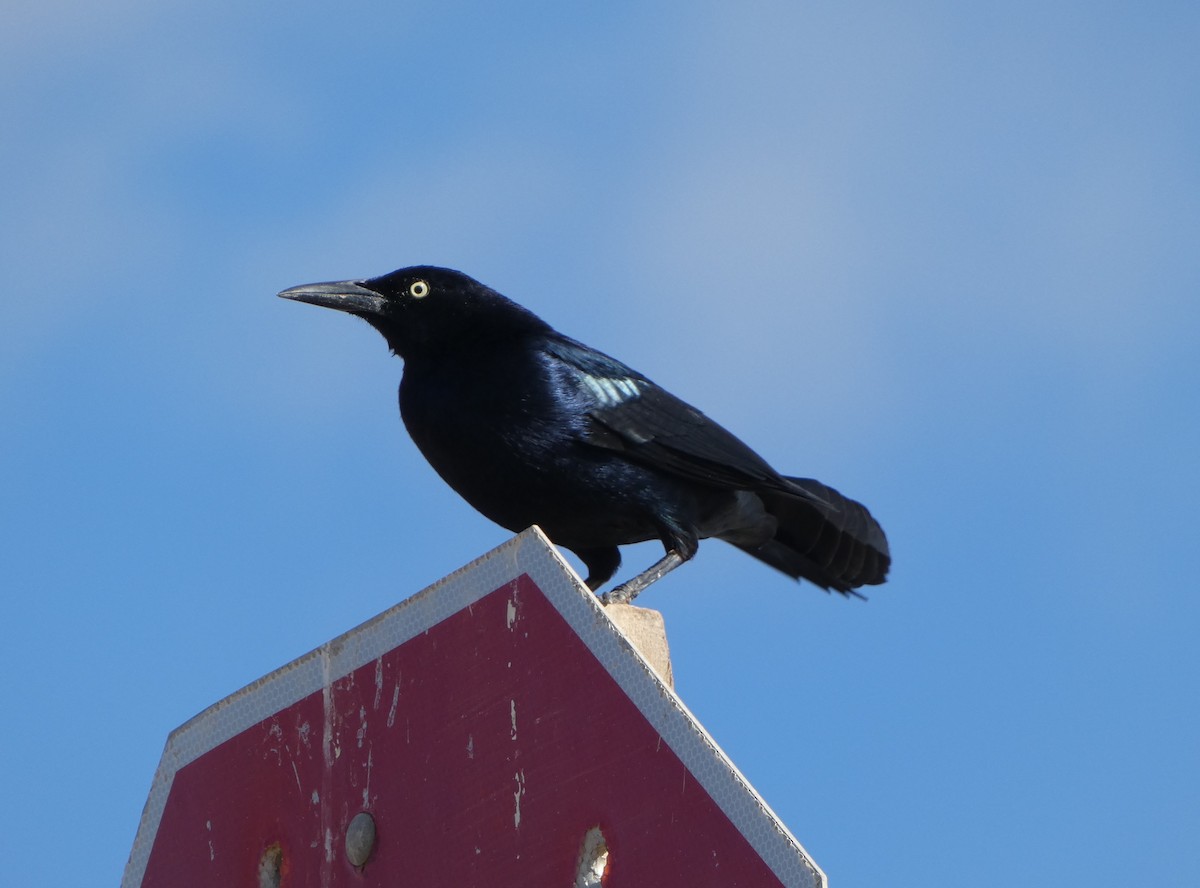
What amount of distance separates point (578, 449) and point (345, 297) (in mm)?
968

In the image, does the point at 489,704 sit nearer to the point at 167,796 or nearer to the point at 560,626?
the point at 560,626

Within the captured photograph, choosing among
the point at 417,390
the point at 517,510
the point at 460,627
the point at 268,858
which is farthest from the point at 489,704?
the point at 417,390

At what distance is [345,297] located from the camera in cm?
463

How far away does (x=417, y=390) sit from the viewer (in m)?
4.24

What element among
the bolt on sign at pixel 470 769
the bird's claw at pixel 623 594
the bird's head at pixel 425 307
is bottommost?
the bolt on sign at pixel 470 769

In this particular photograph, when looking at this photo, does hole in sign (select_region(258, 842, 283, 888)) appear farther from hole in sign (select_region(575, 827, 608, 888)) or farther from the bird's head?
the bird's head

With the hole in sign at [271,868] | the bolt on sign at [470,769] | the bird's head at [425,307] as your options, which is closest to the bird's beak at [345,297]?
the bird's head at [425,307]

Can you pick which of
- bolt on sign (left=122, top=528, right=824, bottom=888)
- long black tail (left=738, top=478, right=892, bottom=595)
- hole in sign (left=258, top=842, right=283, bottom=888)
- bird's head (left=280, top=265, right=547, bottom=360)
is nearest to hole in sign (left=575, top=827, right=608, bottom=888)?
bolt on sign (left=122, top=528, right=824, bottom=888)

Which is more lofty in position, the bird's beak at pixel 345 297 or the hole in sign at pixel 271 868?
the bird's beak at pixel 345 297

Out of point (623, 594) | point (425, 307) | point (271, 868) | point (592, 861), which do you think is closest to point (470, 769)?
point (592, 861)

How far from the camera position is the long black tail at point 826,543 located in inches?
189

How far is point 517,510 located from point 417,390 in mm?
469

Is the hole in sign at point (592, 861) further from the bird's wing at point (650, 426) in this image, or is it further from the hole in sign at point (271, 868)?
the bird's wing at point (650, 426)

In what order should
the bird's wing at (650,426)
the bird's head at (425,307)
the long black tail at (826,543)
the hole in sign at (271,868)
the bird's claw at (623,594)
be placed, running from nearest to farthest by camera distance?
the hole in sign at (271,868) → the bird's claw at (623,594) → the bird's wing at (650,426) → the bird's head at (425,307) → the long black tail at (826,543)
